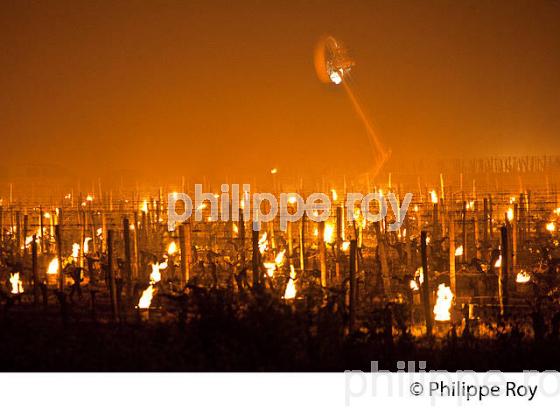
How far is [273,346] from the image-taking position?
6.80 meters

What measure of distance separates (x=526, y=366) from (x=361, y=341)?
5.38 ft

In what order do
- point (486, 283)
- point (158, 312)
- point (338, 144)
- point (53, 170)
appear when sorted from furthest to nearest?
1. point (338, 144)
2. point (53, 170)
3. point (486, 283)
4. point (158, 312)

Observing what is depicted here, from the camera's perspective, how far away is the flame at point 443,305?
28.6ft

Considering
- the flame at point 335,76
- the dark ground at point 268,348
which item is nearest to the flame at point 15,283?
the dark ground at point 268,348

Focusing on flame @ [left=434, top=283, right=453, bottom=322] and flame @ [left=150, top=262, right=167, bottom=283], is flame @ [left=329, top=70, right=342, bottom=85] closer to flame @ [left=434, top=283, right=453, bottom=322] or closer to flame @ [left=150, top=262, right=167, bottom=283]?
flame @ [left=150, top=262, right=167, bottom=283]

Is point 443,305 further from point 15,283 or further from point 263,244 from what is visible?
point 15,283

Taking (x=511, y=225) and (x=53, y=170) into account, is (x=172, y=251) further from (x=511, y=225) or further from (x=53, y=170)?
(x=53, y=170)

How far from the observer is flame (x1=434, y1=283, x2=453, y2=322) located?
8711mm

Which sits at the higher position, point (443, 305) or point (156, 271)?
point (156, 271)

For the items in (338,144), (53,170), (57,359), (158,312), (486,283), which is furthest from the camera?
(338,144)

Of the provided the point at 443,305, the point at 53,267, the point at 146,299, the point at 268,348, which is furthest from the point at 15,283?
the point at 443,305

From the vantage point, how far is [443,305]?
8.73m

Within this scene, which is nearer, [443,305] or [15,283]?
[443,305]
